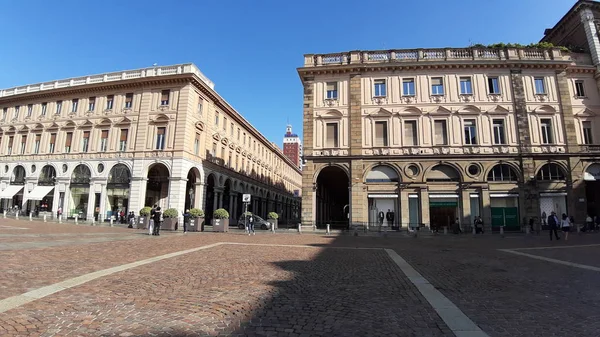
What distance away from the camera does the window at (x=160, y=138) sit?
1262 inches

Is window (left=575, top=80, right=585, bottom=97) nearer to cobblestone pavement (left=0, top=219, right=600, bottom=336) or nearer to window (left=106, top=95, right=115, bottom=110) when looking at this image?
cobblestone pavement (left=0, top=219, right=600, bottom=336)

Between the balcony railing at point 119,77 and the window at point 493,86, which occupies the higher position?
the balcony railing at point 119,77

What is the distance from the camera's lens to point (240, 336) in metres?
3.53

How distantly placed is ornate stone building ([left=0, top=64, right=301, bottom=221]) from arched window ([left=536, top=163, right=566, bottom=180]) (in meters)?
31.1

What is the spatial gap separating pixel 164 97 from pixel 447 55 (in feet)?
89.4

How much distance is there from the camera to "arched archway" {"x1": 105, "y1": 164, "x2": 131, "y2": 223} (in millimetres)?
31969

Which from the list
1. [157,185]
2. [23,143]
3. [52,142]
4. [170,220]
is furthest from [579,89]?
[23,143]

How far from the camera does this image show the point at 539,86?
2791 cm

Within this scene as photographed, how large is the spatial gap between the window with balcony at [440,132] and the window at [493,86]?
4989 mm

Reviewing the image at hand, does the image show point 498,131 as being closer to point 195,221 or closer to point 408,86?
point 408,86

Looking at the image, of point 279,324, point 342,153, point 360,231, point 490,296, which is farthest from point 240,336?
point 342,153

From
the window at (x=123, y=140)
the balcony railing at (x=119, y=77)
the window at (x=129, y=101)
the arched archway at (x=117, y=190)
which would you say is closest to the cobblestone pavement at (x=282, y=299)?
the arched archway at (x=117, y=190)

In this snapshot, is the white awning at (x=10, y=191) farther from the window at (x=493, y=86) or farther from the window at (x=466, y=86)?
the window at (x=493, y=86)

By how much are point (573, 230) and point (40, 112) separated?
175ft
